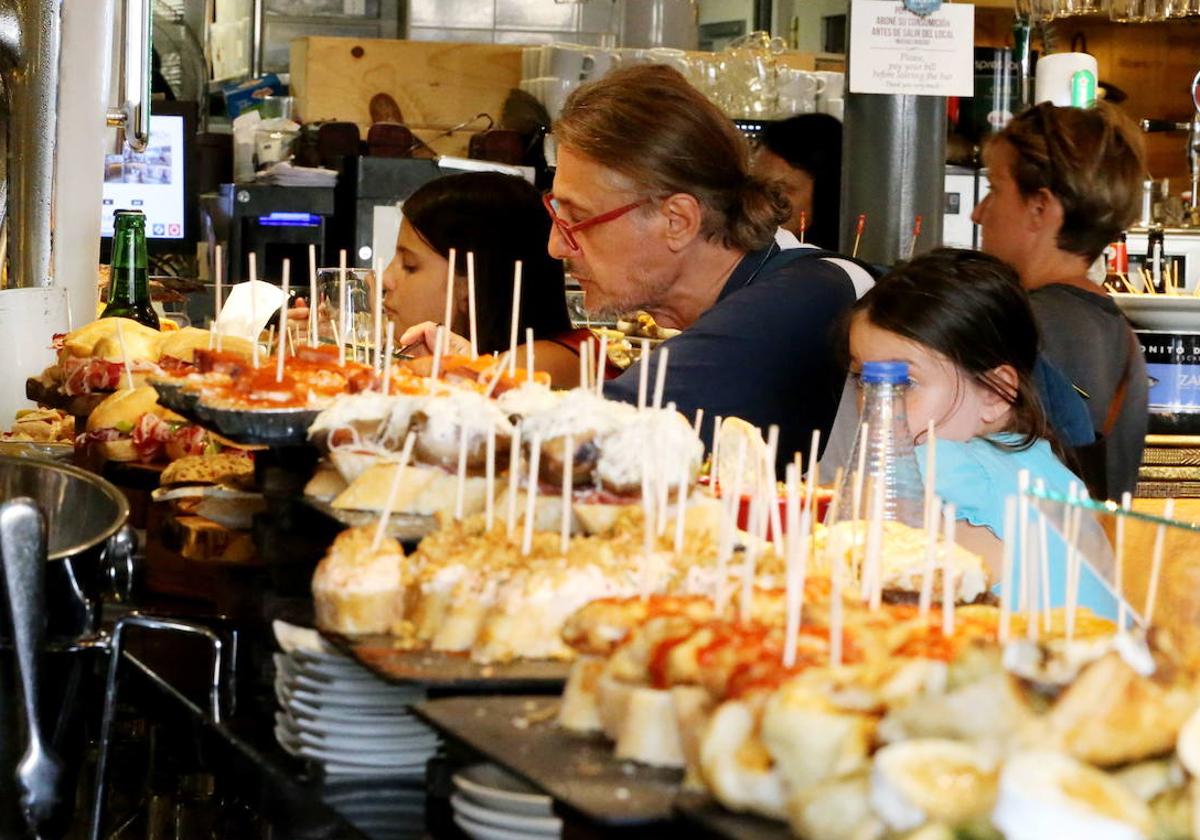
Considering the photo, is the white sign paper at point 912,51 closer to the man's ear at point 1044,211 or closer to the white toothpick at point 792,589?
the man's ear at point 1044,211

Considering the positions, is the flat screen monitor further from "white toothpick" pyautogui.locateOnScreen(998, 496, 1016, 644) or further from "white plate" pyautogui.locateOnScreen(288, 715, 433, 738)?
"white toothpick" pyautogui.locateOnScreen(998, 496, 1016, 644)

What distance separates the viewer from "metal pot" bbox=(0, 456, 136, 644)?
2057 millimetres

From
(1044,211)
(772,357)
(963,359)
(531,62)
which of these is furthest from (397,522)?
(531,62)

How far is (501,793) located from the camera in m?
1.69

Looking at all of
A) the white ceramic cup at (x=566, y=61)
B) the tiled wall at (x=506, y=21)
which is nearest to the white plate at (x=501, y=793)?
the white ceramic cup at (x=566, y=61)

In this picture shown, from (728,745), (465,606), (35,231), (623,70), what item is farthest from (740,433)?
(35,231)

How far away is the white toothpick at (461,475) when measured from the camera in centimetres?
204

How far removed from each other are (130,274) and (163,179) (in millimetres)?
3825

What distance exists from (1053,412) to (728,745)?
213 cm

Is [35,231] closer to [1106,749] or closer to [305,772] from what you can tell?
[305,772]

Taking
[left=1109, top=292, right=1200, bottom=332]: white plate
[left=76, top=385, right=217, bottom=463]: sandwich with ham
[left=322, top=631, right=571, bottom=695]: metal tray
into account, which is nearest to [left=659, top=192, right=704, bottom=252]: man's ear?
[left=76, top=385, right=217, bottom=463]: sandwich with ham

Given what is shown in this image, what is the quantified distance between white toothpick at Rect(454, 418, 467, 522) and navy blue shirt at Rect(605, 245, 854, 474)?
1.06 metres

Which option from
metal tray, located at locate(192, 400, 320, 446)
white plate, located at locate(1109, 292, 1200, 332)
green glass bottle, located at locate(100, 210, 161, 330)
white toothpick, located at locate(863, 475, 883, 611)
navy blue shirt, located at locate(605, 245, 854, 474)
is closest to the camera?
white toothpick, located at locate(863, 475, 883, 611)

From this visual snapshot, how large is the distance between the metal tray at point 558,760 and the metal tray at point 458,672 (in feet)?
0.12
